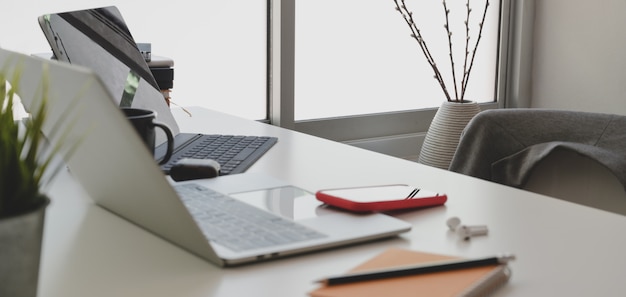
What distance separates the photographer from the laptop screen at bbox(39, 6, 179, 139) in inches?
54.3

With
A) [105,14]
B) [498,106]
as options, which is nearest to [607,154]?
[105,14]

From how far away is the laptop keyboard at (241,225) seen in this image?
0.85m

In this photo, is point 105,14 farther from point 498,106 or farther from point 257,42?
point 498,106

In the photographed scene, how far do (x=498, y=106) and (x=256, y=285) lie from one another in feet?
9.71

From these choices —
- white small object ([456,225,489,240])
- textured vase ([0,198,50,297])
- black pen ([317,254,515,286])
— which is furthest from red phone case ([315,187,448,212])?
textured vase ([0,198,50,297])

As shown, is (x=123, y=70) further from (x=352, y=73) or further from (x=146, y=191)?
(x=352, y=73)

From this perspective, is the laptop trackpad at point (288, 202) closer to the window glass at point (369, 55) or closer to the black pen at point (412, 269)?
the black pen at point (412, 269)

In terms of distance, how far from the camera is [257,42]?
2.83m

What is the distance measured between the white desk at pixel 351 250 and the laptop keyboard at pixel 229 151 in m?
0.11

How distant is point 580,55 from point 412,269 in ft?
9.22

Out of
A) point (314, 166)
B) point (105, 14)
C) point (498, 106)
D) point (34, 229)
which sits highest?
point (105, 14)

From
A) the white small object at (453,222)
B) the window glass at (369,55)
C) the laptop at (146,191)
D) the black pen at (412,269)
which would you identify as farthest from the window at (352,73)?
the black pen at (412,269)

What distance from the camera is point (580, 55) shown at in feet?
10.9

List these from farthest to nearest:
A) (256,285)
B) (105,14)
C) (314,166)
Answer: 1. (105,14)
2. (314,166)
3. (256,285)
